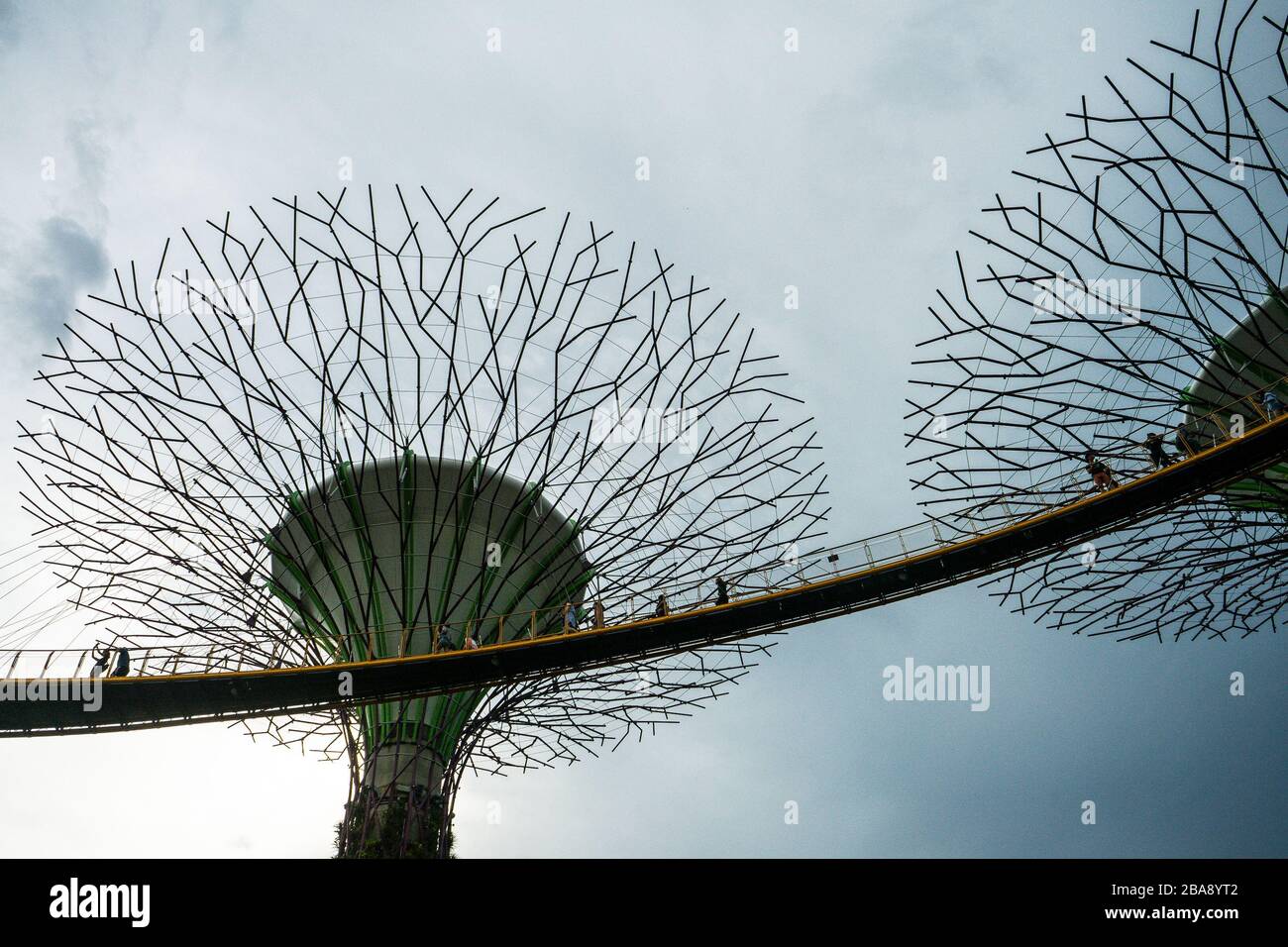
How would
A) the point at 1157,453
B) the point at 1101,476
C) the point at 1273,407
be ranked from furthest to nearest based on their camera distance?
the point at 1101,476 < the point at 1157,453 < the point at 1273,407

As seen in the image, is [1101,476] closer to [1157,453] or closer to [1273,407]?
[1157,453]

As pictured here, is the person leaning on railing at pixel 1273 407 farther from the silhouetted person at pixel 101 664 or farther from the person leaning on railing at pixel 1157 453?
the silhouetted person at pixel 101 664

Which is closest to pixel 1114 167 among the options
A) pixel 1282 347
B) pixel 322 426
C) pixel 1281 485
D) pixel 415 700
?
pixel 1282 347

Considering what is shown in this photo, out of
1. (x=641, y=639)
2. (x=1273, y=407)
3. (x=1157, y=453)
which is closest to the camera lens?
(x=1273, y=407)

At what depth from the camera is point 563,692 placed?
27594mm

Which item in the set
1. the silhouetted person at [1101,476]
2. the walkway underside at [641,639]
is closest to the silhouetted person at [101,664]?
the walkway underside at [641,639]

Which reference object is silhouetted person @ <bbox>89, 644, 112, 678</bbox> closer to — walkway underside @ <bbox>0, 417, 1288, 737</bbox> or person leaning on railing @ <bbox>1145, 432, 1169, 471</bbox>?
walkway underside @ <bbox>0, 417, 1288, 737</bbox>

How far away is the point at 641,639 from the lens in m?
20.6

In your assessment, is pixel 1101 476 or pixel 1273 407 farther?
pixel 1101 476

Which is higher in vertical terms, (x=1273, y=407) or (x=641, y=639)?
(x=1273, y=407)

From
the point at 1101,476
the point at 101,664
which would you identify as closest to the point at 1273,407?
the point at 1101,476

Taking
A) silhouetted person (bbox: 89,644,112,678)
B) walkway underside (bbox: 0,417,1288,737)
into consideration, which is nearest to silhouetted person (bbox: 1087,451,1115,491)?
walkway underside (bbox: 0,417,1288,737)

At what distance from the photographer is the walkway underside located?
769 inches
